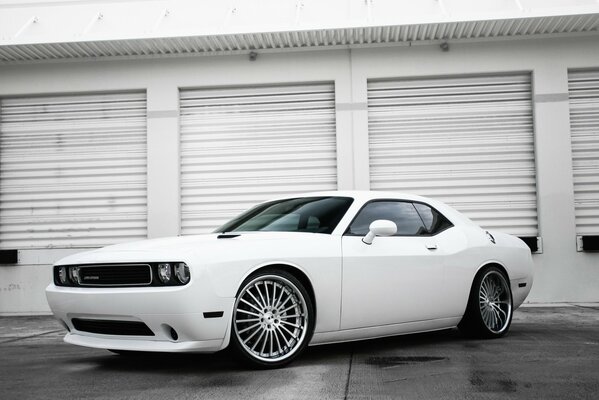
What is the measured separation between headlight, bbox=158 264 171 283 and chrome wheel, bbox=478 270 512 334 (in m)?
3.01

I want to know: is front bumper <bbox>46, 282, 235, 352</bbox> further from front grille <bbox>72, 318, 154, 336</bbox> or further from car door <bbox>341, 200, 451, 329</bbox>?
car door <bbox>341, 200, 451, 329</bbox>

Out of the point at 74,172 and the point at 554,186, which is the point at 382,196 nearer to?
the point at 554,186

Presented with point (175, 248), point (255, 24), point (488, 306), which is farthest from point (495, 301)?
point (255, 24)

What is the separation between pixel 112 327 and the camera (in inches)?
184

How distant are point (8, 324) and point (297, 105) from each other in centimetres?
567

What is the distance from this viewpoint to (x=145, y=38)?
10.9m

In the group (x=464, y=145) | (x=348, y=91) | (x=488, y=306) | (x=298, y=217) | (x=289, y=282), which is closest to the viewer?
(x=289, y=282)

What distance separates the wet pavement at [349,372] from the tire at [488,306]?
131 mm

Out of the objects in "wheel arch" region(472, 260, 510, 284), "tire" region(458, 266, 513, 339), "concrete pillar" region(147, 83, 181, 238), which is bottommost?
"tire" region(458, 266, 513, 339)

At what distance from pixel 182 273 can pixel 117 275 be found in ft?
1.72

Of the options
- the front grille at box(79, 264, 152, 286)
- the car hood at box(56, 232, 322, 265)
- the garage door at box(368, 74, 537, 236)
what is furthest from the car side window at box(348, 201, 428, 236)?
the garage door at box(368, 74, 537, 236)

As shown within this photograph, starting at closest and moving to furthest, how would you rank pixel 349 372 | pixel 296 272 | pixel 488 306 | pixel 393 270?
pixel 349 372 → pixel 296 272 → pixel 393 270 → pixel 488 306

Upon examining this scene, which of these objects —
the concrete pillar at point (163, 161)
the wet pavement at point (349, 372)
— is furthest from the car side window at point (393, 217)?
the concrete pillar at point (163, 161)

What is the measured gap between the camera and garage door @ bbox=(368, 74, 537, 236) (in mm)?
11242
